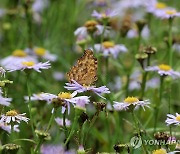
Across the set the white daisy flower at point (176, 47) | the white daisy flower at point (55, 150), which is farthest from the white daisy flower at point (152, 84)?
the white daisy flower at point (55, 150)

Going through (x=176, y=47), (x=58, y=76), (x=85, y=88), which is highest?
(x=85, y=88)

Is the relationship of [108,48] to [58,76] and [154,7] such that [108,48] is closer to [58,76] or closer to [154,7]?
[154,7]

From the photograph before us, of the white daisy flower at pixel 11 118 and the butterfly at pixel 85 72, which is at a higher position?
the butterfly at pixel 85 72

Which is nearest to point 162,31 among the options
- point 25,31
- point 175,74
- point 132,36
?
point 132,36

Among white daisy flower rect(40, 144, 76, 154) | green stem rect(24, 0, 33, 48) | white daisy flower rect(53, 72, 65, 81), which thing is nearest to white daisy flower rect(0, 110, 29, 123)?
white daisy flower rect(40, 144, 76, 154)

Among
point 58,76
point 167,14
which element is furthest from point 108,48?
point 58,76

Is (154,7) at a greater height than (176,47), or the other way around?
(154,7)

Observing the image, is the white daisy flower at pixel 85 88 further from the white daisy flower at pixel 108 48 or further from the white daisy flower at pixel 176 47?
the white daisy flower at pixel 176 47

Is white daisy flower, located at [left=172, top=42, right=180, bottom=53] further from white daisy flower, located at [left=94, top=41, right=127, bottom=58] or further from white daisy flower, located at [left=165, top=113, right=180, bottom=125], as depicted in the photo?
white daisy flower, located at [left=165, top=113, right=180, bottom=125]

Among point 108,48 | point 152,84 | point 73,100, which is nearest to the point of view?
point 73,100
